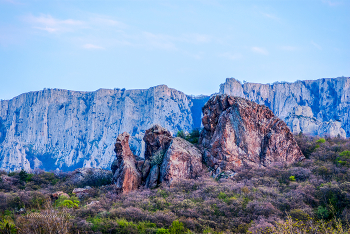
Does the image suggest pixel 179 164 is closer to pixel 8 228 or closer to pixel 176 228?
pixel 176 228

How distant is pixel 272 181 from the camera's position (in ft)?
112

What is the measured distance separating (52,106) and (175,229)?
3722 inches

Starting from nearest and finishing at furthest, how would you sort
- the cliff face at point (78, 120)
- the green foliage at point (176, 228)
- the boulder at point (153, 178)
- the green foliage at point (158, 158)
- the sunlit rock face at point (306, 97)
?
the green foliage at point (176, 228), the boulder at point (153, 178), the green foliage at point (158, 158), the sunlit rock face at point (306, 97), the cliff face at point (78, 120)

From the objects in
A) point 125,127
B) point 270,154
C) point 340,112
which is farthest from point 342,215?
point 125,127

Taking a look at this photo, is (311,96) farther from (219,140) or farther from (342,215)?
(342,215)

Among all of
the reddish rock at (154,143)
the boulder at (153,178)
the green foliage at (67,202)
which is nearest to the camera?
the green foliage at (67,202)

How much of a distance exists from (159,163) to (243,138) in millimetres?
10108

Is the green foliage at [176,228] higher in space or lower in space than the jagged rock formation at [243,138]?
lower

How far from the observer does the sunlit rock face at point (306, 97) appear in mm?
91062

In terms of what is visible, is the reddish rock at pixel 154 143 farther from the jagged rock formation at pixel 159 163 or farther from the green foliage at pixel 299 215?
the green foliage at pixel 299 215

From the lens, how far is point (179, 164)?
3759 centimetres

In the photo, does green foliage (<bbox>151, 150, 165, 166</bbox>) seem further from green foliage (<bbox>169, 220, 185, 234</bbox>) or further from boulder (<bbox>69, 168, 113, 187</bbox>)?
green foliage (<bbox>169, 220, 185, 234</bbox>)

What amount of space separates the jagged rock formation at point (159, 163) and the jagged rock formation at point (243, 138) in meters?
2.42

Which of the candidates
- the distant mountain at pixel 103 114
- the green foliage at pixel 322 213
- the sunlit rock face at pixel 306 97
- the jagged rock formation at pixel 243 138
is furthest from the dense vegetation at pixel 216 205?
the distant mountain at pixel 103 114
